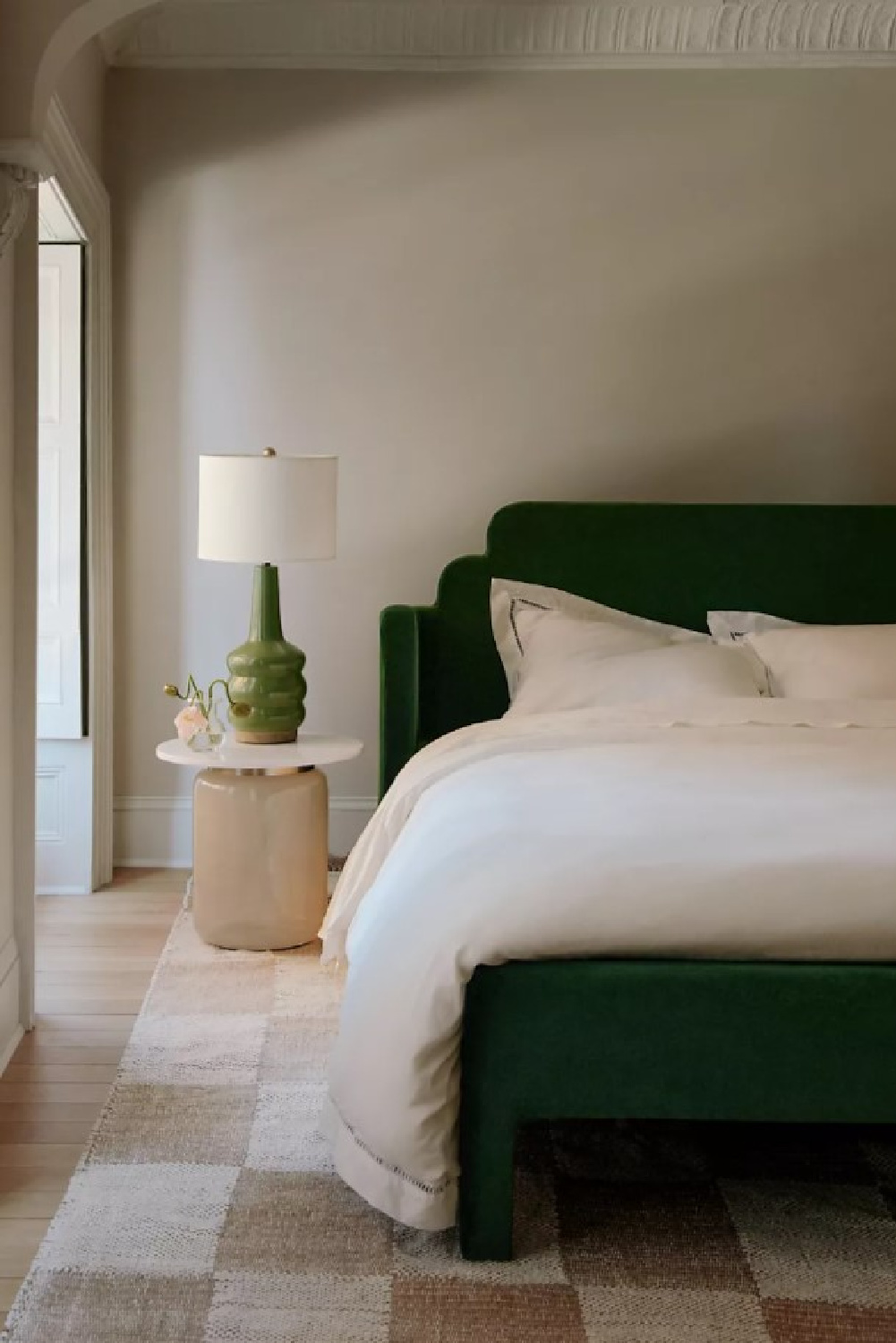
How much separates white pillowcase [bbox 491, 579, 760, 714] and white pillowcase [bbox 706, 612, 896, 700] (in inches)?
3.3

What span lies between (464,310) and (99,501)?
4.13ft

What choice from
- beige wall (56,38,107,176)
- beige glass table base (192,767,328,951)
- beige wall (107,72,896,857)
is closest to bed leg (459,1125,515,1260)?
beige glass table base (192,767,328,951)

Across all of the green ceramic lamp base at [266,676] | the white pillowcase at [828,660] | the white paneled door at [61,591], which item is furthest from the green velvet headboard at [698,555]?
the white paneled door at [61,591]

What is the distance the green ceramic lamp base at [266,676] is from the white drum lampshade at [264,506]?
140mm

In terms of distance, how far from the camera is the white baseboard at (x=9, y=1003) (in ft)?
10.2

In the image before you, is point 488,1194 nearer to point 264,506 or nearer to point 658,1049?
point 658,1049

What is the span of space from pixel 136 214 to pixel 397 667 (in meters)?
1.63

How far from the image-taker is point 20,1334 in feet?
6.74

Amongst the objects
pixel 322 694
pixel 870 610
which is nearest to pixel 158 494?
pixel 322 694

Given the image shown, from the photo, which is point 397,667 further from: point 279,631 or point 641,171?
point 641,171

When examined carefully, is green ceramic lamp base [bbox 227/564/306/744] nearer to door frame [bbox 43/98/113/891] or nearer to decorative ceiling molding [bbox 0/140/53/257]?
door frame [bbox 43/98/113/891]

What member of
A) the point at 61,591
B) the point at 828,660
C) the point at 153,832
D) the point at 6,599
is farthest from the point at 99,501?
the point at 828,660

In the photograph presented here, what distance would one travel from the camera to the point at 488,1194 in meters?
2.27

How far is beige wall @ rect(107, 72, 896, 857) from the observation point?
464 centimetres
